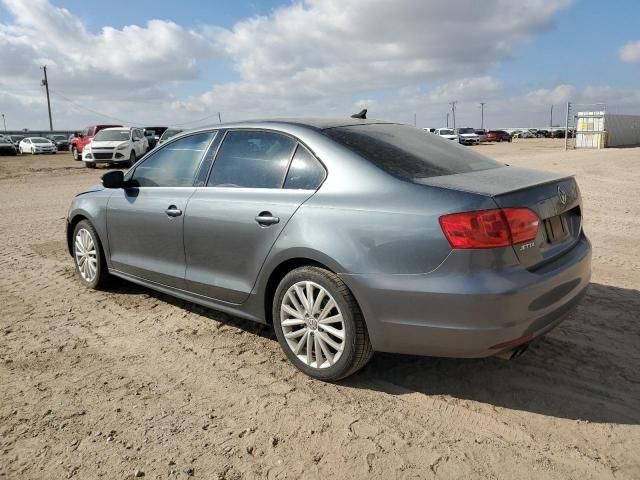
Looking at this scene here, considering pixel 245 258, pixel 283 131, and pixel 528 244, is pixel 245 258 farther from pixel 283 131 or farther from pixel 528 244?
pixel 528 244

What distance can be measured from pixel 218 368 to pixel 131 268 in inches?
62.5

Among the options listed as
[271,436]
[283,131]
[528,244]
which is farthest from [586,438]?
[283,131]

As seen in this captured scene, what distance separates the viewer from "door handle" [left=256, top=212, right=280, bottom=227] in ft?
11.3

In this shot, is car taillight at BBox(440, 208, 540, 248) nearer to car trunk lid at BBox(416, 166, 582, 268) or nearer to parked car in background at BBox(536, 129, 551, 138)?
car trunk lid at BBox(416, 166, 582, 268)

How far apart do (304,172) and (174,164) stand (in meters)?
1.49

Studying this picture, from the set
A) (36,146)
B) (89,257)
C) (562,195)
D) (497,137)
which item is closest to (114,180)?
(89,257)

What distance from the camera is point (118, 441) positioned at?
2781 millimetres

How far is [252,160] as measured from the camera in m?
3.85

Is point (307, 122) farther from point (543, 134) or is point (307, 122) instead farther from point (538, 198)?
point (543, 134)

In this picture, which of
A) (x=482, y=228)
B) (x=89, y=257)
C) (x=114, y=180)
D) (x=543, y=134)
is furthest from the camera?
(x=543, y=134)

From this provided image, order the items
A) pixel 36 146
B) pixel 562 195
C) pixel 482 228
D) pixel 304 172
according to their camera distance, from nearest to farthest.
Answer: pixel 482 228 → pixel 562 195 → pixel 304 172 → pixel 36 146

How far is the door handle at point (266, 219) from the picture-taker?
343cm

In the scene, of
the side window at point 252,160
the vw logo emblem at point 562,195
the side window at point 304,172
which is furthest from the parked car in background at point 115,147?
the vw logo emblem at point 562,195

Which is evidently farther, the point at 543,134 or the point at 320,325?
the point at 543,134
